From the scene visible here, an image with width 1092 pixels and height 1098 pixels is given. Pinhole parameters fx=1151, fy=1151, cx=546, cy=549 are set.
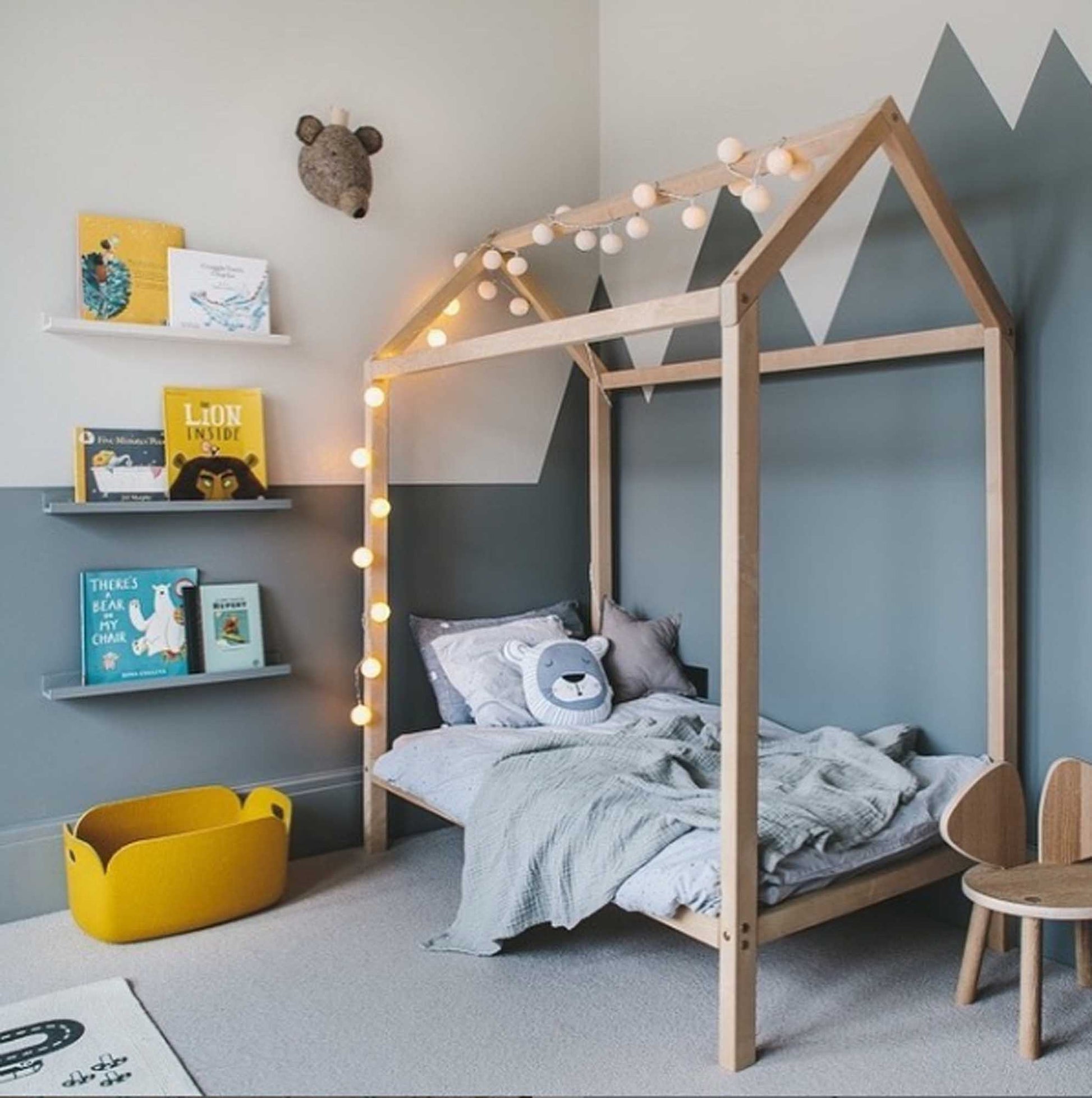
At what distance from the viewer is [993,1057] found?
214cm

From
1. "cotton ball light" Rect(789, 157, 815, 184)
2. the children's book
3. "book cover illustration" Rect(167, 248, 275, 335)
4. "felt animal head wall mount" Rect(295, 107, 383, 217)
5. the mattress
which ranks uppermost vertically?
"felt animal head wall mount" Rect(295, 107, 383, 217)

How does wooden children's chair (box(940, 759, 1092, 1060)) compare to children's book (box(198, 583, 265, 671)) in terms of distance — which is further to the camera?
children's book (box(198, 583, 265, 671))

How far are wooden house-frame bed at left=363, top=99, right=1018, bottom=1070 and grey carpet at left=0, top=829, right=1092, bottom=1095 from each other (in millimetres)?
162

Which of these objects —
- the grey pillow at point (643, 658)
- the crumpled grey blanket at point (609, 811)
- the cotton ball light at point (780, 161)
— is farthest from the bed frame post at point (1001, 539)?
the grey pillow at point (643, 658)

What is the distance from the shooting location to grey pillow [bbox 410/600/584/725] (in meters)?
3.30

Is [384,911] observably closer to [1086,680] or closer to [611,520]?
[611,520]

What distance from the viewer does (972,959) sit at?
7.68ft

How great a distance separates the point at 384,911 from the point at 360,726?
0.65 meters

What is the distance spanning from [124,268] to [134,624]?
896mm

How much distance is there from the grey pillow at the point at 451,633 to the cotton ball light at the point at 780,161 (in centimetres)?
162

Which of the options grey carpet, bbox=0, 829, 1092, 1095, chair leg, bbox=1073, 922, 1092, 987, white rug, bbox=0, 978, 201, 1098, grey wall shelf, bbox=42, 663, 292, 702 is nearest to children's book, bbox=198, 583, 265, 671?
grey wall shelf, bbox=42, 663, 292, 702

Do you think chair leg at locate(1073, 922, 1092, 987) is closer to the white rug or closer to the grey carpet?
the grey carpet

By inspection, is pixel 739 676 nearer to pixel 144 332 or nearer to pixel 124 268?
pixel 144 332

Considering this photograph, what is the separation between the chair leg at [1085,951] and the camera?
2.41 metres
